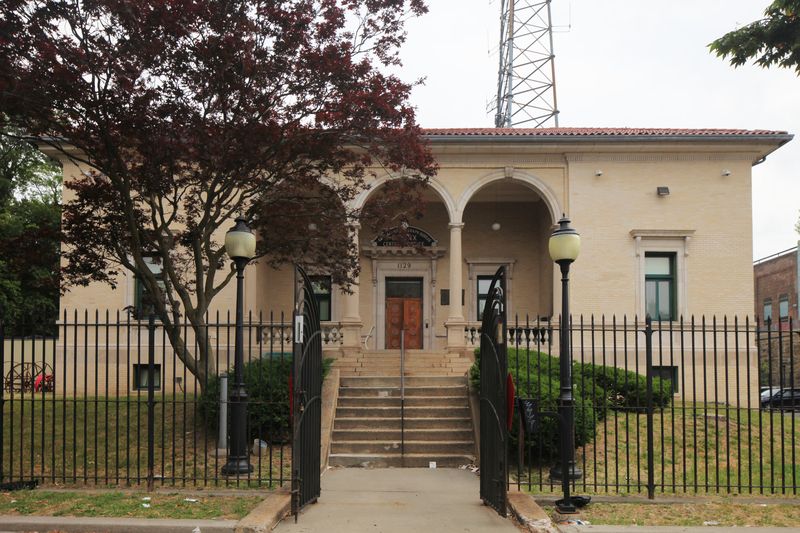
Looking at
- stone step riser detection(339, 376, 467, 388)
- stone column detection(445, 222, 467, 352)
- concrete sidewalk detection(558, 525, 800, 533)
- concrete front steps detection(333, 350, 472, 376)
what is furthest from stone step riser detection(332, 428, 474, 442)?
stone column detection(445, 222, 467, 352)

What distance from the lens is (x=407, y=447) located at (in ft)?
44.0

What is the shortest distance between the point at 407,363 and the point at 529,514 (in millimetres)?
12111

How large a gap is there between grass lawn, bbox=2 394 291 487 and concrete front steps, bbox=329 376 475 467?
136 cm

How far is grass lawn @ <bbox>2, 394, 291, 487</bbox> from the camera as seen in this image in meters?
9.64

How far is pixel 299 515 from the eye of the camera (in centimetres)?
852

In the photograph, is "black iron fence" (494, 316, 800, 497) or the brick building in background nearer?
"black iron fence" (494, 316, 800, 497)

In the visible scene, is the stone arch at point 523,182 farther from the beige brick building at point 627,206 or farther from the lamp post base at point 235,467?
the lamp post base at point 235,467

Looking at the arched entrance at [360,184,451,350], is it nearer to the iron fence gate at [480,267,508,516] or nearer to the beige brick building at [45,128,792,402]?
the beige brick building at [45,128,792,402]

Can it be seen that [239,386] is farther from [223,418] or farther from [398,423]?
[398,423]

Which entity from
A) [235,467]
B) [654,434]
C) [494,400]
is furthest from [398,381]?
[494,400]

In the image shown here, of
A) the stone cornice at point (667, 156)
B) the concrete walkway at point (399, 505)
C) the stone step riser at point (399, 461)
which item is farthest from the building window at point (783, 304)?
the concrete walkway at point (399, 505)

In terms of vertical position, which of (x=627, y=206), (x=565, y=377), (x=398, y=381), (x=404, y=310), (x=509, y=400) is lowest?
(x=398, y=381)

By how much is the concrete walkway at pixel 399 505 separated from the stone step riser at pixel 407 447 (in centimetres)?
65

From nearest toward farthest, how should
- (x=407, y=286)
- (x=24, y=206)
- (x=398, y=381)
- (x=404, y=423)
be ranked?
(x=404, y=423), (x=398, y=381), (x=407, y=286), (x=24, y=206)
